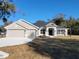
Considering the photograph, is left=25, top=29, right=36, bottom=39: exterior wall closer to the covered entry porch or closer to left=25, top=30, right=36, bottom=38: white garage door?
left=25, top=30, right=36, bottom=38: white garage door

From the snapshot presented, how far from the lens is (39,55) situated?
59.5 feet

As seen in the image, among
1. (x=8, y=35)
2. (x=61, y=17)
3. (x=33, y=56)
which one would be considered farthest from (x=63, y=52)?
(x=61, y=17)

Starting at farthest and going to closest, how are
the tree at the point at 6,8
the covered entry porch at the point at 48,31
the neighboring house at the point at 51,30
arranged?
the neighboring house at the point at 51,30 → the covered entry porch at the point at 48,31 → the tree at the point at 6,8

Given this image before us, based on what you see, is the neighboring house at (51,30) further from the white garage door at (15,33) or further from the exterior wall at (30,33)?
the white garage door at (15,33)

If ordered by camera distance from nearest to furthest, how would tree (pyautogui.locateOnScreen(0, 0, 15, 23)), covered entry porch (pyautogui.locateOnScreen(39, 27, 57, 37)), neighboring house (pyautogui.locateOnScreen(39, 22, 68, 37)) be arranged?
tree (pyautogui.locateOnScreen(0, 0, 15, 23)) → covered entry porch (pyautogui.locateOnScreen(39, 27, 57, 37)) → neighboring house (pyautogui.locateOnScreen(39, 22, 68, 37))

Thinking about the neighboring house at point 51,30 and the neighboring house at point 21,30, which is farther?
the neighboring house at point 51,30

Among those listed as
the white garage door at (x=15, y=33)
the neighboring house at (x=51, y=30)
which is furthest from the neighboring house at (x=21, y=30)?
the neighboring house at (x=51, y=30)

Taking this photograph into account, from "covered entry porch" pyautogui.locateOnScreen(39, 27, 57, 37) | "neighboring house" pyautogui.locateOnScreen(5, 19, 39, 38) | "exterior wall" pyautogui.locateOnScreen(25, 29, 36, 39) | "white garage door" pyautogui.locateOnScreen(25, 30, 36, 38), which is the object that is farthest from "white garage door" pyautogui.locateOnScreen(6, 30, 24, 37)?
"covered entry porch" pyautogui.locateOnScreen(39, 27, 57, 37)

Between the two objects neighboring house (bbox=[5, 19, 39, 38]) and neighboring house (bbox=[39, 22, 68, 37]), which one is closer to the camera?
neighboring house (bbox=[5, 19, 39, 38])

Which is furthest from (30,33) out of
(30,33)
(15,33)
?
(15,33)

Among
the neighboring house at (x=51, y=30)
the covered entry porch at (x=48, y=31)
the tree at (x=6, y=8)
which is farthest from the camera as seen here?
the neighboring house at (x=51, y=30)

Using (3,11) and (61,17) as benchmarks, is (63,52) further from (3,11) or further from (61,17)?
(61,17)

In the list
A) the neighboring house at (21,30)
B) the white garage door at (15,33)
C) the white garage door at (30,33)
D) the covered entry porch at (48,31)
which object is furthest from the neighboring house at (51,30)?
the white garage door at (15,33)

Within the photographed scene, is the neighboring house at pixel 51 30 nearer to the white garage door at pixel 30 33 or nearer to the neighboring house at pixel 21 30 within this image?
the white garage door at pixel 30 33
